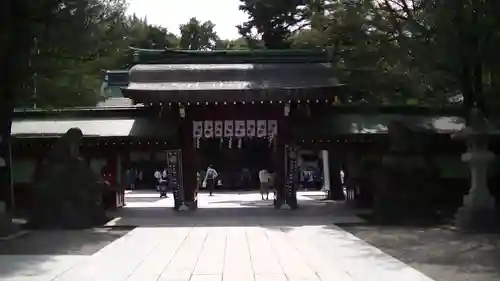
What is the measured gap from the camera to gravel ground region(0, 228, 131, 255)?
42.9 ft

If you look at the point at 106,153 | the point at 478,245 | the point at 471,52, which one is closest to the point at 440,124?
the point at 471,52

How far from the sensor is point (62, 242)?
14617 mm

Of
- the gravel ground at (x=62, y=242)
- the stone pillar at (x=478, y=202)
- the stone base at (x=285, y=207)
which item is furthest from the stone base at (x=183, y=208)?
the stone pillar at (x=478, y=202)

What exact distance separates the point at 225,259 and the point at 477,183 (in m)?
7.86

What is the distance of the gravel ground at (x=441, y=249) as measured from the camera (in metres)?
10.4

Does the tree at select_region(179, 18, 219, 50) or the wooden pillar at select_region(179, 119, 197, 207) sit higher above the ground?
the tree at select_region(179, 18, 219, 50)

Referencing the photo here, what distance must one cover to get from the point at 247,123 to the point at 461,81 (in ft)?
25.0

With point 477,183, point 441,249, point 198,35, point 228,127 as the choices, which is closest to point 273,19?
point 228,127

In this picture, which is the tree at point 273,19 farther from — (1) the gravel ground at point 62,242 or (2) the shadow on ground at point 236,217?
(1) the gravel ground at point 62,242

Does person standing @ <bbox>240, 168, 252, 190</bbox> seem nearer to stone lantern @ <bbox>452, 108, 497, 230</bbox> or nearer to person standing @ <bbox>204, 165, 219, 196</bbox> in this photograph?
person standing @ <bbox>204, 165, 219, 196</bbox>

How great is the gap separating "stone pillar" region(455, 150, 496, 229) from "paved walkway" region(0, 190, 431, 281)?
314cm

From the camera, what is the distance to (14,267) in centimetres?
1107

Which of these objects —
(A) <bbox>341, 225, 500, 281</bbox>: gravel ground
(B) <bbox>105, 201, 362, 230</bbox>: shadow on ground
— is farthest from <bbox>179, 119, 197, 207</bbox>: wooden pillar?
(A) <bbox>341, 225, 500, 281</bbox>: gravel ground

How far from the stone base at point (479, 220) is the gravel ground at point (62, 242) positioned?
8636 millimetres
